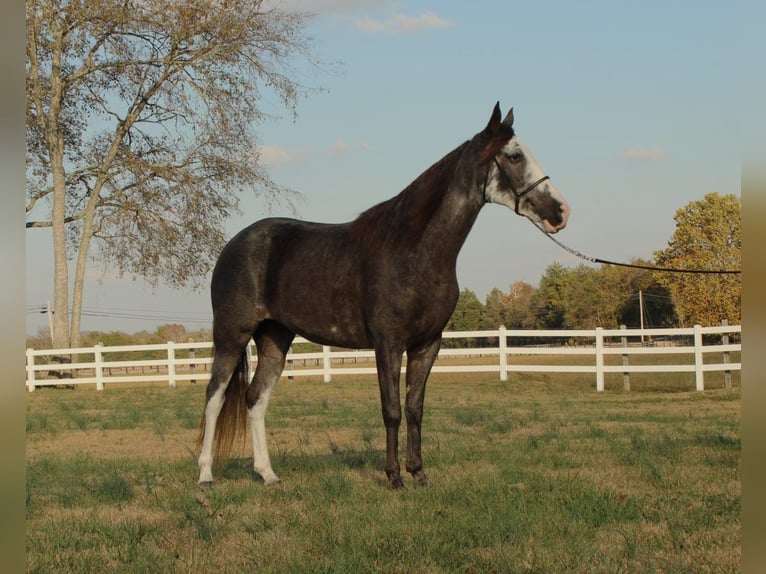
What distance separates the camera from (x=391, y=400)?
5.76 metres

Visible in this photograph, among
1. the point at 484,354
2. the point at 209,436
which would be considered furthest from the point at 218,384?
the point at 484,354

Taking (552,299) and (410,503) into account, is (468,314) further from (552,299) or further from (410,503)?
(410,503)

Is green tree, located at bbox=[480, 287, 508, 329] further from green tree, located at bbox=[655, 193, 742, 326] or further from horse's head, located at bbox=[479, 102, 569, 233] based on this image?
horse's head, located at bbox=[479, 102, 569, 233]

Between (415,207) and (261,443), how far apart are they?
2264mm

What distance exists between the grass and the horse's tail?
0.26m

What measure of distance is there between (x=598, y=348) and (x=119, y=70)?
15266 mm

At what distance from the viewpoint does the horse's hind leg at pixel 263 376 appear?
628 centimetres

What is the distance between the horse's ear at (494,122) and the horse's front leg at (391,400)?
1.72 meters

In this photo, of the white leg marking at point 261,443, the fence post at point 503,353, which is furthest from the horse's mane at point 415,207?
the fence post at point 503,353

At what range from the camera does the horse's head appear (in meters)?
5.34

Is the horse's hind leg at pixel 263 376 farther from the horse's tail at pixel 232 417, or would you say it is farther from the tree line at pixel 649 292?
the tree line at pixel 649 292

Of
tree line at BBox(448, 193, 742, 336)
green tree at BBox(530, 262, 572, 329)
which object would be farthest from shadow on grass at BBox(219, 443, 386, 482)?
green tree at BBox(530, 262, 572, 329)

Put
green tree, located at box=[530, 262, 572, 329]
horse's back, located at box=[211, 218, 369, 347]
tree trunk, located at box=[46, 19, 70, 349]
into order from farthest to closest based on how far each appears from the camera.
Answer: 1. green tree, located at box=[530, 262, 572, 329]
2. tree trunk, located at box=[46, 19, 70, 349]
3. horse's back, located at box=[211, 218, 369, 347]

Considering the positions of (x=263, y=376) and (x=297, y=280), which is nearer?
(x=297, y=280)
